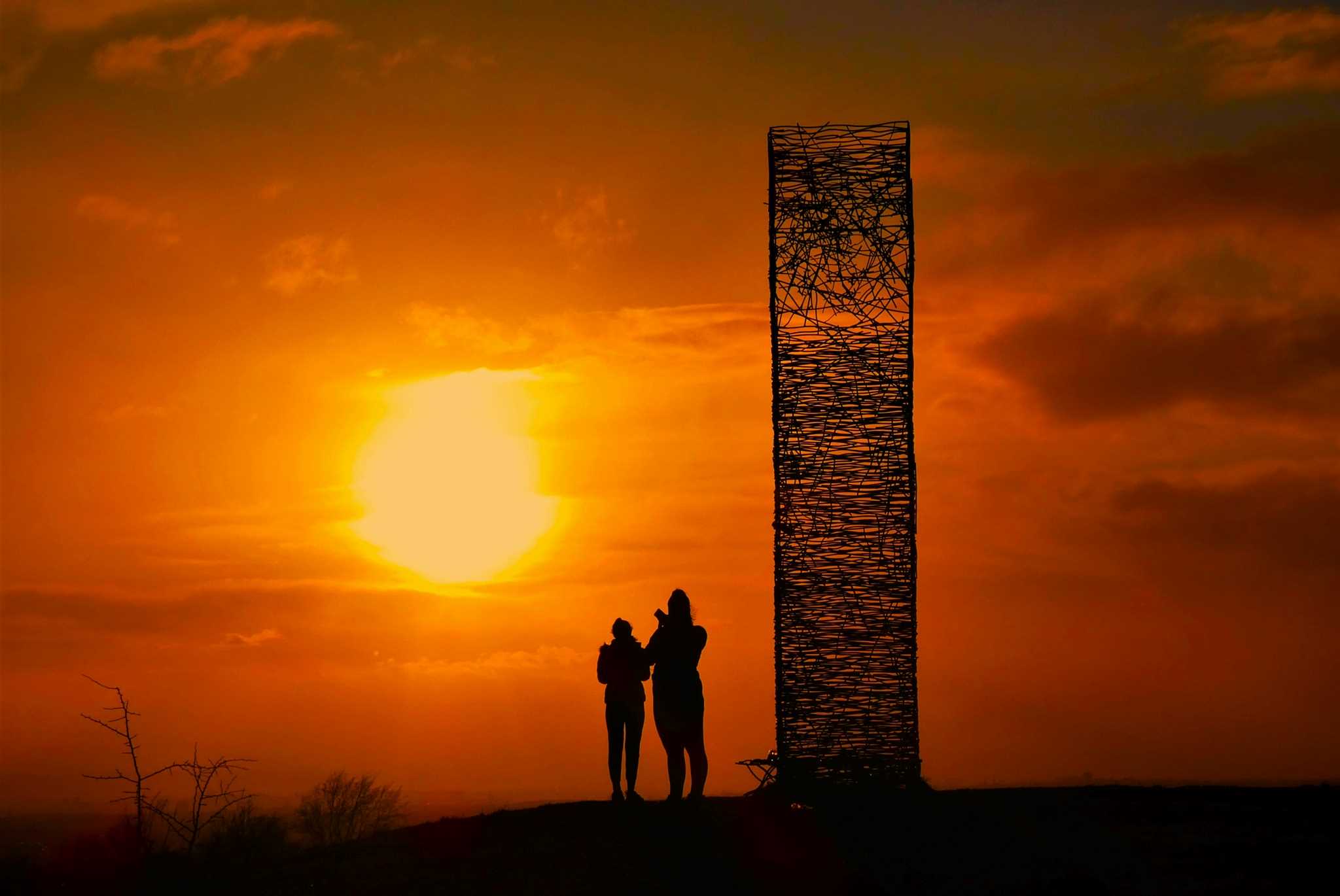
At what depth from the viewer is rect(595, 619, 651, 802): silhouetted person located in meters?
14.3

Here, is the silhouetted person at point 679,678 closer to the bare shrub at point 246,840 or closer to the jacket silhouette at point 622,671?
the jacket silhouette at point 622,671

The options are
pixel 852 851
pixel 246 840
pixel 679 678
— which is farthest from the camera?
pixel 246 840

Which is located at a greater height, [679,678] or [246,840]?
[679,678]

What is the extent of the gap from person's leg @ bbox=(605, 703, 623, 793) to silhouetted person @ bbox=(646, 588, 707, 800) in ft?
1.68

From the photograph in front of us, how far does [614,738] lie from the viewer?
47.6ft

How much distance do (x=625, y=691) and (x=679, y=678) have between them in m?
0.68

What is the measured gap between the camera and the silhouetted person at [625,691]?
14281mm

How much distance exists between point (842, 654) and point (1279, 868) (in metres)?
5.52

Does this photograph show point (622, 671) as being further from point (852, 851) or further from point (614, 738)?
point (852, 851)

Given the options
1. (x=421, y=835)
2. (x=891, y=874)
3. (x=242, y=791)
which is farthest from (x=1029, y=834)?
(x=242, y=791)

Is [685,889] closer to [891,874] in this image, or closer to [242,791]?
[891,874]

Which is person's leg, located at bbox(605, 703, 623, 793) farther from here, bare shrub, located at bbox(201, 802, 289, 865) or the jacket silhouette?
bare shrub, located at bbox(201, 802, 289, 865)

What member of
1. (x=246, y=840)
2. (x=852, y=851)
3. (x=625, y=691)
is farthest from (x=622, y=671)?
(x=246, y=840)

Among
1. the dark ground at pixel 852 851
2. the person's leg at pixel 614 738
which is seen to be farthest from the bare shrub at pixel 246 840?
the person's leg at pixel 614 738
